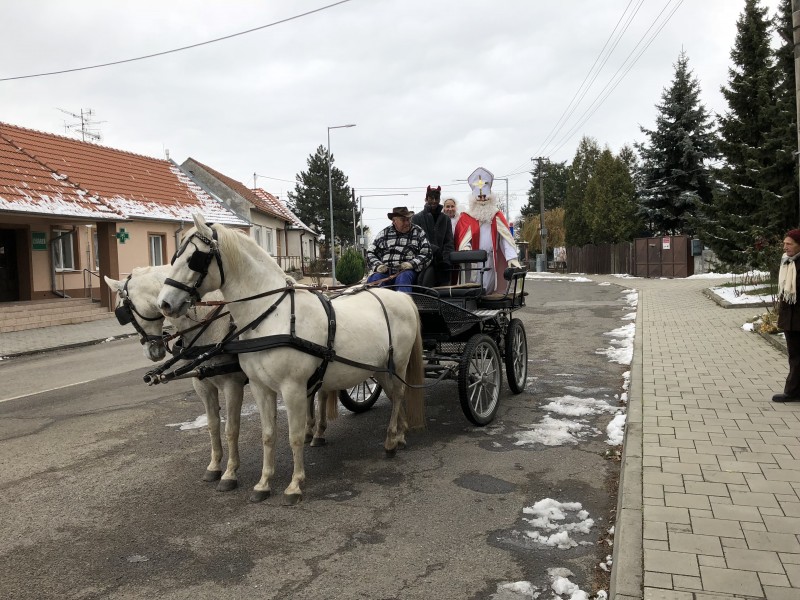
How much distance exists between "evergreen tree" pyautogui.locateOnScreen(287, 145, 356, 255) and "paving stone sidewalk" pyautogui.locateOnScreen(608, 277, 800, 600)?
6624 cm

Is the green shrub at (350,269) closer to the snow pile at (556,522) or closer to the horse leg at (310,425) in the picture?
the horse leg at (310,425)

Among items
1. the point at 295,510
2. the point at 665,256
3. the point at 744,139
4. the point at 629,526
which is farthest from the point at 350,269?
the point at 629,526

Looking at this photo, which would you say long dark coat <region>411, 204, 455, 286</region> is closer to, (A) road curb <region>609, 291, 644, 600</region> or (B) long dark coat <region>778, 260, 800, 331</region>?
(A) road curb <region>609, 291, 644, 600</region>

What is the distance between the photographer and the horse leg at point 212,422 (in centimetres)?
458

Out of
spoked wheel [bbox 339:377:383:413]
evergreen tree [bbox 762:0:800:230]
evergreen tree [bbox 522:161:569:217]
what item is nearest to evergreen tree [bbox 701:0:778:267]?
evergreen tree [bbox 762:0:800:230]

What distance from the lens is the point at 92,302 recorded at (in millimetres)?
20094

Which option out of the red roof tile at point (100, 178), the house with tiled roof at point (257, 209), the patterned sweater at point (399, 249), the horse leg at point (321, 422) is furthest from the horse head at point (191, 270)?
the house with tiled roof at point (257, 209)

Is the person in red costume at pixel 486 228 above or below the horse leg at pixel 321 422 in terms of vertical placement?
above

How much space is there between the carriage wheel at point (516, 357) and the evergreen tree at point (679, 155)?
89.1ft

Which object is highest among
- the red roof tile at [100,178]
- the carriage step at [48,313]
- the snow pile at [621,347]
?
the red roof tile at [100,178]

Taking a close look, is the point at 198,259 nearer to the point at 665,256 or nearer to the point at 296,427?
the point at 296,427

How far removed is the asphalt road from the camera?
319 cm

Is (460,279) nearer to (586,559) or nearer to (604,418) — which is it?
(604,418)

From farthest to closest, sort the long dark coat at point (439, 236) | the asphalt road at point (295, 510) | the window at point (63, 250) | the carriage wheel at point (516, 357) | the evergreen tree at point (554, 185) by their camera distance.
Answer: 1. the evergreen tree at point (554, 185)
2. the window at point (63, 250)
3. the long dark coat at point (439, 236)
4. the carriage wheel at point (516, 357)
5. the asphalt road at point (295, 510)
